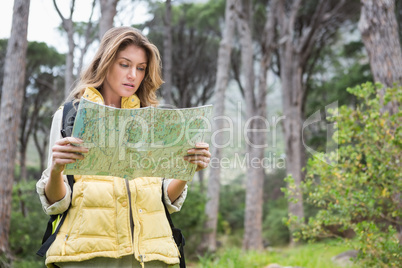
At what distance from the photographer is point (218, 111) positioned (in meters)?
8.10

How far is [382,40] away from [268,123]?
22.5ft

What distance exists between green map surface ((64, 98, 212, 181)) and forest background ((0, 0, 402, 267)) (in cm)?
196

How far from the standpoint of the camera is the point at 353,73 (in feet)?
39.3

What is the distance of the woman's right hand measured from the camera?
1.30m

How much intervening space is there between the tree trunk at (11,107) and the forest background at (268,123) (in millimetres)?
14

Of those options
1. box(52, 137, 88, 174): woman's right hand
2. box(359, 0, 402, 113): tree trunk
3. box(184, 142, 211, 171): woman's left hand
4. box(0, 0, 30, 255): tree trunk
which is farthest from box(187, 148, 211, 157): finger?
box(0, 0, 30, 255): tree trunk

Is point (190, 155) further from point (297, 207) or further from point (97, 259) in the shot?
point (297, 207)

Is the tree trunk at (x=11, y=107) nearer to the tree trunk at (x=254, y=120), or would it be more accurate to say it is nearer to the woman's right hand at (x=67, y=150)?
the tree trunk at (x=254, y=120)

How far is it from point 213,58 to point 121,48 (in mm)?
14632

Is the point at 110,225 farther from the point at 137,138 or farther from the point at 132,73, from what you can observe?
the point at 132,73

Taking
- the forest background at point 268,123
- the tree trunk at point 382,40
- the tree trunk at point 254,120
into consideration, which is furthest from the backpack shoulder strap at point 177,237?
the tree trunk at point 254,120

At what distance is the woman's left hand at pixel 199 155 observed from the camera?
4.83 ft

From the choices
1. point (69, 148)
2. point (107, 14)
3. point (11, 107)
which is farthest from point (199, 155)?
point (11, 107)

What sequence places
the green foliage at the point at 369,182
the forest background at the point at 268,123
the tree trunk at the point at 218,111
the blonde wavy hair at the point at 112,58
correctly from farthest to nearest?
the tree trunk at the point at 218,111, the forest background at the point at 268,123, the green foliage at the point at 369,182, the blonde wavy hair at the point at 112,58
